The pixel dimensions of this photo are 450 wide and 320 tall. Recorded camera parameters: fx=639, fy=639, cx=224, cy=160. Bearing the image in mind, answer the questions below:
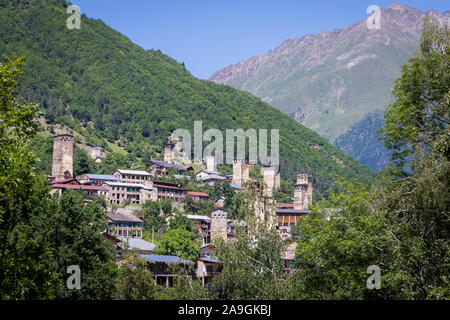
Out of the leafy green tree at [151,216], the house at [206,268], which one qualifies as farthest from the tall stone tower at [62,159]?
the house at [206,268]

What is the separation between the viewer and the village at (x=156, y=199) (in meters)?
63.3

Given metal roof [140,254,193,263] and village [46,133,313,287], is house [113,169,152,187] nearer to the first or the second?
village [46,133,313,287]

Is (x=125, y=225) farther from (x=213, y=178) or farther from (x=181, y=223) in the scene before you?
(x=213, y=178)

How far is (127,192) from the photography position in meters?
91.3

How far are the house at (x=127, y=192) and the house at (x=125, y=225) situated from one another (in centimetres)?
1049

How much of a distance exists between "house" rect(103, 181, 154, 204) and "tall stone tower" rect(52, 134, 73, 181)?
10.1 m

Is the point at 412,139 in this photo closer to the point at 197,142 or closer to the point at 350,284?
the point at 350,284

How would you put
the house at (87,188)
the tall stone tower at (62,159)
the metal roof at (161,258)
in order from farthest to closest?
the tall stone tower at (62,159), the house at (87,188), the metal roof at (161,258)

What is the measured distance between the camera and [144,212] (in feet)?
268

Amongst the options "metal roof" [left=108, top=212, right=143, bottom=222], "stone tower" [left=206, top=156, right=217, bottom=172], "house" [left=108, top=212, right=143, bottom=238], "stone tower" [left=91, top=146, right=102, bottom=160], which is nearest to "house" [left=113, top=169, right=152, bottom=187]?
"metal roof" [left=108, top=212, right=143, bottom=222]

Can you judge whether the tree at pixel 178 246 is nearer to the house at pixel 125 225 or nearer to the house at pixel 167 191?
the house at pixel 125 225

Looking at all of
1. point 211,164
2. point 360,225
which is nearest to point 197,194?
point 211,164

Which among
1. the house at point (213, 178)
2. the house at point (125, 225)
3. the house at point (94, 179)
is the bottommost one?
the house at point (125, 225)

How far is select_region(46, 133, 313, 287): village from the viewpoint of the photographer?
63312 millimetres
